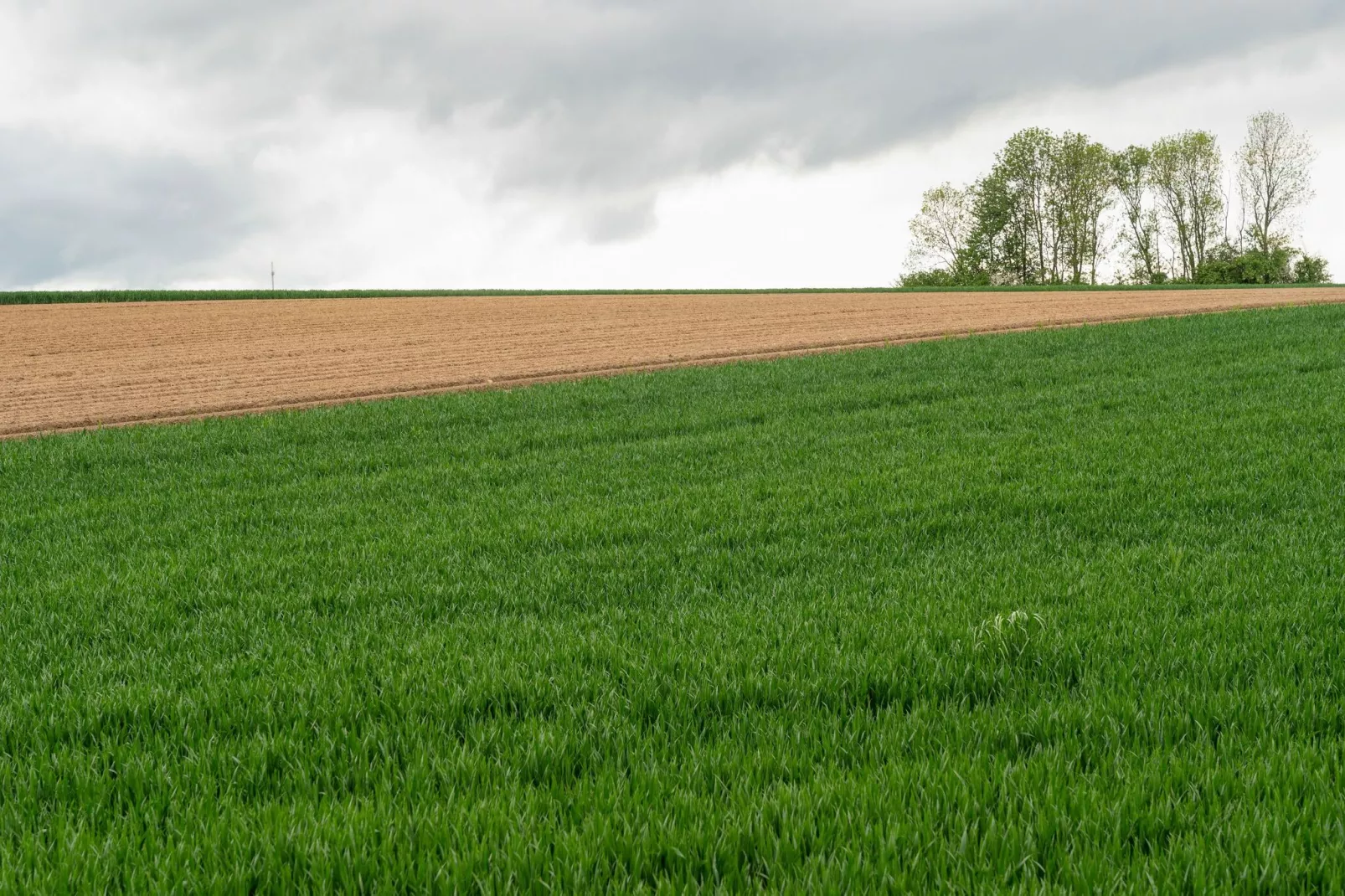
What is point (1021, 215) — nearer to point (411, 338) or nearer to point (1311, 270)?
point (1311, 270)

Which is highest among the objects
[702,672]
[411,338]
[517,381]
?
[411,338]

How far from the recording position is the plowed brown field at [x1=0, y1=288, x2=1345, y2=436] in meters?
22.4

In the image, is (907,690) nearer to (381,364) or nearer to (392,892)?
(392,892)

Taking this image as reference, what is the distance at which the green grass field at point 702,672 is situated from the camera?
3.36 metres

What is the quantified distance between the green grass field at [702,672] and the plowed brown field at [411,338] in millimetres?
10442

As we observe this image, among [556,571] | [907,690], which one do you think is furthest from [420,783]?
[556,571]

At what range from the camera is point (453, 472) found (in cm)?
1224

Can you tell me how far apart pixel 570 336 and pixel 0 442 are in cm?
2014

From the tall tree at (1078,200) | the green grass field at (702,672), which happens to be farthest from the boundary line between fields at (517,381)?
the tall tree at (1078,200)

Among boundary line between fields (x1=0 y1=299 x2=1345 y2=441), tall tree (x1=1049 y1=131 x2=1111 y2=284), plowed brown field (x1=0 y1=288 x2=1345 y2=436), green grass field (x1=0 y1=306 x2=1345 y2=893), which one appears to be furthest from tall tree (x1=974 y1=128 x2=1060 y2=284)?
green grass field (x1=0 y1=306 x2=1345 y2=893)

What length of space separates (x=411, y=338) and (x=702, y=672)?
1259 inches

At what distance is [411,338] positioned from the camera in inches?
1387

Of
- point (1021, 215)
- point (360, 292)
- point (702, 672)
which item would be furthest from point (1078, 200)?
point (702, 672)

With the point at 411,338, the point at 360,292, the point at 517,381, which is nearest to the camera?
the point at 517,381
